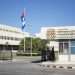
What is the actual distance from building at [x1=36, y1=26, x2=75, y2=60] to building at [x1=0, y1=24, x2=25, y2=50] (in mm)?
77223

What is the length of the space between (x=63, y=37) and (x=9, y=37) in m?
85.2

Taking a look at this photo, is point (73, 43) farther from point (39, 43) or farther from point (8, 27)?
point (8, 27)

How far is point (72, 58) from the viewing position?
135ft

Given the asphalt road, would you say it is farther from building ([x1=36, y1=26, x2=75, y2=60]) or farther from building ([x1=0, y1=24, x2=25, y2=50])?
building ([x1=0, y1=24, x2=25, y2=50])

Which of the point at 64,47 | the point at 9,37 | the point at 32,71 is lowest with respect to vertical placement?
the point at 32,71

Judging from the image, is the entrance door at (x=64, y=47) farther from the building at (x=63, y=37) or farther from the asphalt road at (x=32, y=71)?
the asphalt road at (x=32, y=71)

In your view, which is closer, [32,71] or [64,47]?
[32,71]

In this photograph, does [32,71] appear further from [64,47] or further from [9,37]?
[9,37]

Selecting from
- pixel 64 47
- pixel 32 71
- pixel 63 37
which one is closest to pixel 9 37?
pixel 64 47

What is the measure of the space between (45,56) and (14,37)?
84.4 meters

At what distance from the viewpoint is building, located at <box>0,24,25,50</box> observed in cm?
11912

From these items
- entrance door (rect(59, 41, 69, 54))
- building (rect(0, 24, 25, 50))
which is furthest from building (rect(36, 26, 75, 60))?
building (rect(0, 24, 25, 50))

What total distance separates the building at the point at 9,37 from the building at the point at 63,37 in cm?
7722

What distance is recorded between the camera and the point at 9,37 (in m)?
125
